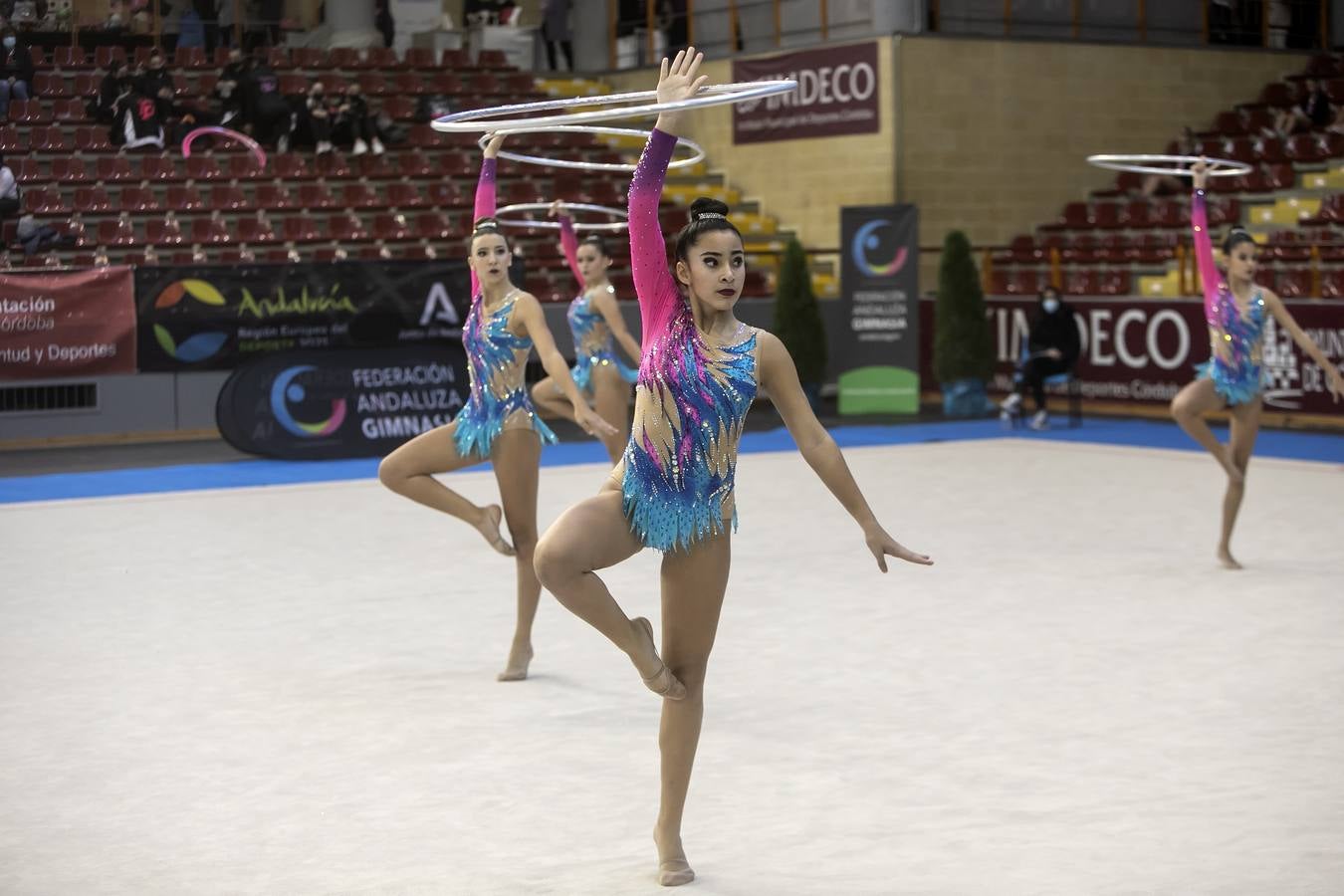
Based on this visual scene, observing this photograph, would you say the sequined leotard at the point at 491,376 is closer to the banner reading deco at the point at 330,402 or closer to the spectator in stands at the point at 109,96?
the banner reading deco at the point at 330,402

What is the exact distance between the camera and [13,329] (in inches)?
631

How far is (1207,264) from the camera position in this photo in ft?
30.2

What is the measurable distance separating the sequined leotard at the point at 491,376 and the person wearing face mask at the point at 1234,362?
4.10 m

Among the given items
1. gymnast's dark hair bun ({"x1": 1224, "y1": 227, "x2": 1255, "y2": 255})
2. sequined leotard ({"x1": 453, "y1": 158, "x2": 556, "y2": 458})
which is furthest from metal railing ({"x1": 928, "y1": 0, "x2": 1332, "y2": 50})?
sequined leotard ({"x1": 453, "y1": 158, "x2": 556, "y2": 458})

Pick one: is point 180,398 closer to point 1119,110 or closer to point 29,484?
point 29,484

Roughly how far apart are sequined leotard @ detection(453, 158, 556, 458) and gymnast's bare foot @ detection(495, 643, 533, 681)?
82 cm

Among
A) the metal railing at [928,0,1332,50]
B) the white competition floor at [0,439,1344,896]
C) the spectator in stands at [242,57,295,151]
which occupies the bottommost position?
the white competition floor at [0,439,1344,896]

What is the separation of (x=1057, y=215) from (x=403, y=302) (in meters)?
9.44

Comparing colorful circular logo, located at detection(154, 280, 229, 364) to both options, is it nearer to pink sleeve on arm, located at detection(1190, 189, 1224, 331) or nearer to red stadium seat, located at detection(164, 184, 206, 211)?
red stadium seat, located at detection(164, 184, 206, 211)

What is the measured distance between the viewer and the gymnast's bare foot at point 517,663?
694 centimetres

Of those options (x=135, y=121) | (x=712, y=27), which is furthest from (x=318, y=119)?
(x=712, y=27)

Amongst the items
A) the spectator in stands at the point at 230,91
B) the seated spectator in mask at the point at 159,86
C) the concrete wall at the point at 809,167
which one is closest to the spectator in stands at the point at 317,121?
the spectator in stands at the point at 230,91

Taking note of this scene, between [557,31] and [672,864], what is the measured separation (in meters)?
22.5

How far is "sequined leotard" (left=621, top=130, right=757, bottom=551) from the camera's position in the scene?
4410 mm
